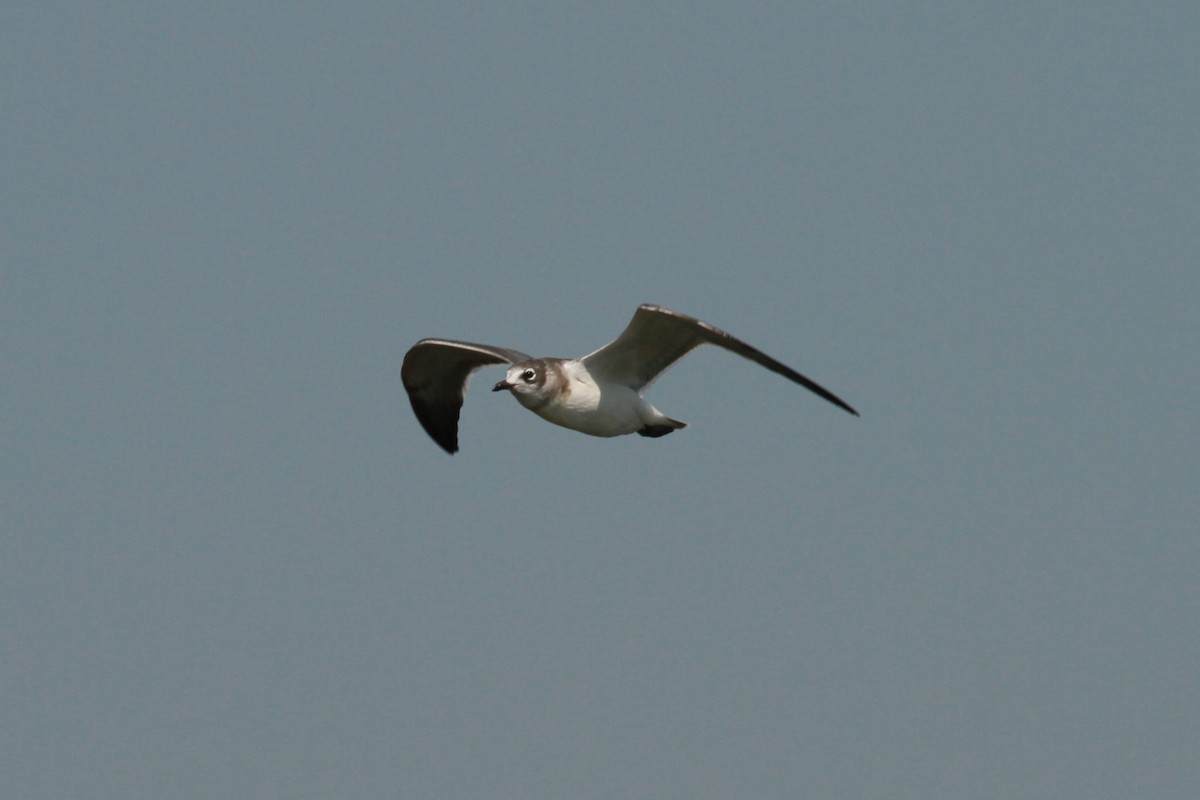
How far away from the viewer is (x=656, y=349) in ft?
62.1

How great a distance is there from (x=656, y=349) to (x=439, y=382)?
516 cm

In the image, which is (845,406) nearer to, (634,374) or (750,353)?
(750,353)

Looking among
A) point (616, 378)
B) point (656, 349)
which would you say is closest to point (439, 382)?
point (616, 378)

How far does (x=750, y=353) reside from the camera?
17156mm

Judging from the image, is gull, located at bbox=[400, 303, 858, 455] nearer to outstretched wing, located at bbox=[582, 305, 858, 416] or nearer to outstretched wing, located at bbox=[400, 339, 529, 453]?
outstretched wing, located at bbox=[582, 305, 858, 416]

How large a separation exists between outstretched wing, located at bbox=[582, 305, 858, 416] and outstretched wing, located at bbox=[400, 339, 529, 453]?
321 cm

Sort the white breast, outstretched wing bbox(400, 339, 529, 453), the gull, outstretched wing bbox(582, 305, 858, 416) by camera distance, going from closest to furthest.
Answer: outstretched wing bbox(582, 305, 858, 416) → the gull → the white breast → outstretched wing bbox(400, 339, 529, 453)

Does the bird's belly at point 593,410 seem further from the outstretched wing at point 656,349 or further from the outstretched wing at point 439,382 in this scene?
the outstretched wing at point 439,382

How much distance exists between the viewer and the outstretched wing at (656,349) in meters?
17.1

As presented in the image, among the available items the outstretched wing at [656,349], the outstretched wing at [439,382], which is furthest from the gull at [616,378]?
the outstretched wing at [439,382]

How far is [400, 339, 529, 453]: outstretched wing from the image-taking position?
22500 mm

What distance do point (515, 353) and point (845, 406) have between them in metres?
5.79

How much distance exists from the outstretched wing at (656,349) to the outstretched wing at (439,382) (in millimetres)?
3209

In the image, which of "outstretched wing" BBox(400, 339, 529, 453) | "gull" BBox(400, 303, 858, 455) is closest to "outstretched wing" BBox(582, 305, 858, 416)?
"gull" BBox(400, 303, 858, 455)
